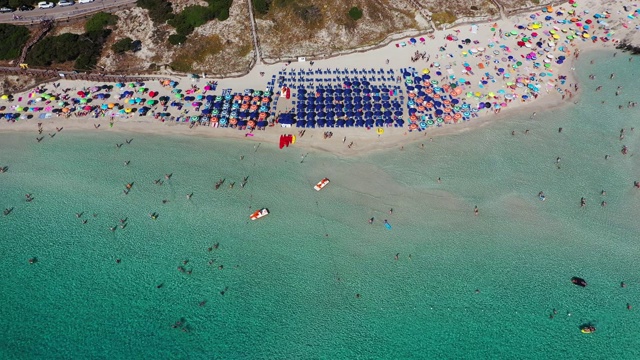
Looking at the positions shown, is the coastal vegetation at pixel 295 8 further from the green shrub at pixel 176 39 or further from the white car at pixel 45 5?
the white car at pixel 45 5

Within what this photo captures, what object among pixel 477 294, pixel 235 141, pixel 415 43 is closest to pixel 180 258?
pixel 235 141

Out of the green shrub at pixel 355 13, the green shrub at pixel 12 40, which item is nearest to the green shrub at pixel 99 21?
the green shrub at pixel 12 40

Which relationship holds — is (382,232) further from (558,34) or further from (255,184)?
(558,34)

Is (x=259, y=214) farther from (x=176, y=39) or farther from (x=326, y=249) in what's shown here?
(x=176, y=39)

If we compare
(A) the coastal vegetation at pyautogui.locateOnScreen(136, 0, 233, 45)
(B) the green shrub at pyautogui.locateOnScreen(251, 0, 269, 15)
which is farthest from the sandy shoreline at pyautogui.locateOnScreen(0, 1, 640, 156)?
(B) the green shrub at pyautogui.locateOnScreen(251, 0, 269, 15)

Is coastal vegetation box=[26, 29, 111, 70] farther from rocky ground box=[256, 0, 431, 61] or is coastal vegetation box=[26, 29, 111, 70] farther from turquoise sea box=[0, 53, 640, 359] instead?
rocky ground box=[256, 0, 431, 61]

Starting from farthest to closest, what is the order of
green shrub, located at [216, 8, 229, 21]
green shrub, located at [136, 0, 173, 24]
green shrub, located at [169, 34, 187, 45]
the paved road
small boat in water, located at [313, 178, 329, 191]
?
the paved road → green shrub, located at [136, 0, 173, 24] → green shrub, located at [216, 8, 229, 21] → green shrub, located at [169, 34, 187, 45] → small boat in water, located at [313, 178, 329, 191]
